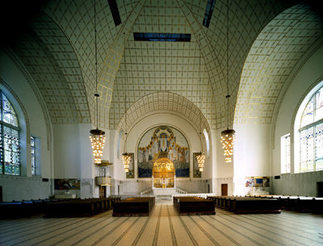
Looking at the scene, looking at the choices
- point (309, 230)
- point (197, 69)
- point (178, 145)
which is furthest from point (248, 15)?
point (178, 145)

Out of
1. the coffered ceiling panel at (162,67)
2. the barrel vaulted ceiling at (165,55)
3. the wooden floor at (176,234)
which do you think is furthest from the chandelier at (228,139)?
the coffered ceiling panel at (162,67)

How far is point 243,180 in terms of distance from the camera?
1778 centimetres

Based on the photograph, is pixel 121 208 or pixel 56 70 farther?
pixel 56 70

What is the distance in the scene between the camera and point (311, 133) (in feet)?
46.4

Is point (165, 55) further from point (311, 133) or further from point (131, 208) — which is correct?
point (131, 208)

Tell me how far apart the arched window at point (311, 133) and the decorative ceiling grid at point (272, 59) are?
238 cm

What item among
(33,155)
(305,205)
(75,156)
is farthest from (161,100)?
(305,205)

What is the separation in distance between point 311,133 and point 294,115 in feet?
5.24

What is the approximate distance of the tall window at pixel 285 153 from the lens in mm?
16453

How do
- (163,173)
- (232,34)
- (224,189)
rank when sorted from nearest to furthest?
(232,34)
(224,189)
(163,173)

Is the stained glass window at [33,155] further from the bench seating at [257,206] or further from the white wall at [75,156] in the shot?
the bench seating at [257,206]

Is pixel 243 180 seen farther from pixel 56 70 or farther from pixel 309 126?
pixel 56 70

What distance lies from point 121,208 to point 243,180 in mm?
11001

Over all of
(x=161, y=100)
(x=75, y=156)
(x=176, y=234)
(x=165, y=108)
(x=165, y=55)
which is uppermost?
(x=165, y=55)
